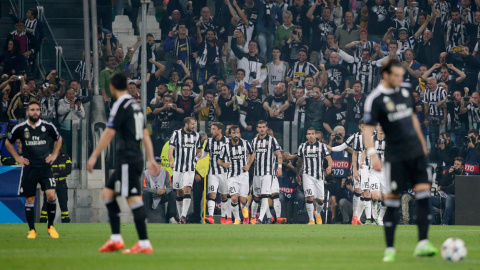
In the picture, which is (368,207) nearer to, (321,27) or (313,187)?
(313,187)

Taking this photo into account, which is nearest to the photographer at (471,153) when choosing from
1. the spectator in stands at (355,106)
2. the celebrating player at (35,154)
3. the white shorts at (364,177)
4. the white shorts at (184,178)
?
the white shorts at (364,177)

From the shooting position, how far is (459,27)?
77.6 ft

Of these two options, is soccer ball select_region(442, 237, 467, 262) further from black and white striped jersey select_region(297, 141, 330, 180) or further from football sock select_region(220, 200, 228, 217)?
football sock select_region(220, 200, 228, 217)

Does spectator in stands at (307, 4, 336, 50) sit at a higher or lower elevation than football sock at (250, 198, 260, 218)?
higher

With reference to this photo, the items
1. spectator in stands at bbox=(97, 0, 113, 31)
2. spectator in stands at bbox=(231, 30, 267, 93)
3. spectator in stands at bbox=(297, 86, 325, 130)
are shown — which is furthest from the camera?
spectator in stands at bbox=(97, 0, 113, 31)

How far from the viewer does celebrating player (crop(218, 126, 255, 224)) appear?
21641mm

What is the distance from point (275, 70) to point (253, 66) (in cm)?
61

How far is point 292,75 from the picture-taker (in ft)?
75.0

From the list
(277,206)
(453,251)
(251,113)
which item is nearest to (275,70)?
(251,113)

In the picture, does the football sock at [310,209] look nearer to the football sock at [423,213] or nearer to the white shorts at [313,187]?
the white shorts at [313,187]

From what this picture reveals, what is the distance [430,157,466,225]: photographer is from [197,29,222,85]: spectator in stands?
6.86 meters

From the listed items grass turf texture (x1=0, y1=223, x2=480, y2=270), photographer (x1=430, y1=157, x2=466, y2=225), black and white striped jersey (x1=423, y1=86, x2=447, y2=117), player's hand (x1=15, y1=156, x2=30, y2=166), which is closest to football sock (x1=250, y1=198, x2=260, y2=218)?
photographer (x1=430, y1=157, x2=466, y2=225)

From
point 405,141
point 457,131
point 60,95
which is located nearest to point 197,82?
point 60,95

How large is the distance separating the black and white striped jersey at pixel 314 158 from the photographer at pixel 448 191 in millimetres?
2873
